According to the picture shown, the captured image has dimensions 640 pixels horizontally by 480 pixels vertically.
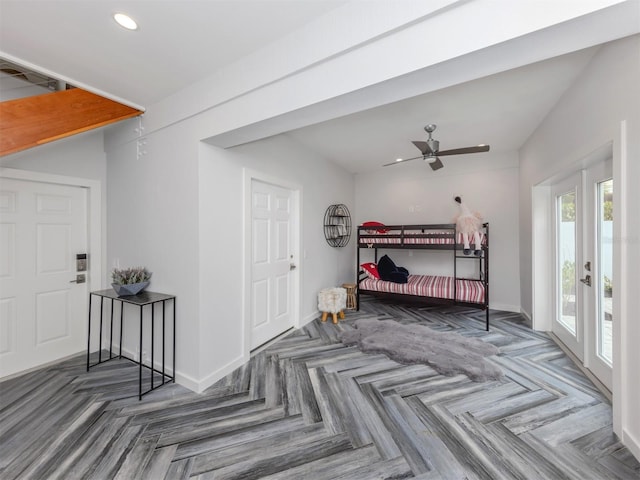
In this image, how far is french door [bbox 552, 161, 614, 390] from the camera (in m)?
2.13

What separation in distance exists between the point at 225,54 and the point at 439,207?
4.13 metres

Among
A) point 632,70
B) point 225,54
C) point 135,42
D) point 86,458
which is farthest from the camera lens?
point 225,54

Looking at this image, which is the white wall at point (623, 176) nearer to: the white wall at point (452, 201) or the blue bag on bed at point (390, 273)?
the white wall at point (452, 201)

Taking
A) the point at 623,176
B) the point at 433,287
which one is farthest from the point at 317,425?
the point at 433,287

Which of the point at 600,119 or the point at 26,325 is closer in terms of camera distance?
the point at 600,119

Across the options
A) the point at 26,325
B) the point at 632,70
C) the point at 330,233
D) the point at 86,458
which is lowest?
the point at 86,458

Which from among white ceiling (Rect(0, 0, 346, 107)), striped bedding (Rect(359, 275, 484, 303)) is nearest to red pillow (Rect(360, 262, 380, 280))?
striped bedding (Rect(359, 275, 484, 303))

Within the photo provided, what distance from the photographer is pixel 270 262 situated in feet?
10.6

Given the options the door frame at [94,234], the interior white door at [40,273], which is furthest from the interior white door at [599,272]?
the interior white door at [40,273]

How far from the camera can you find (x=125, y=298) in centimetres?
230

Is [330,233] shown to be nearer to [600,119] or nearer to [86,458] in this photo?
[600,119]

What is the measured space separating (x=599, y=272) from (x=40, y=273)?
5.18 m

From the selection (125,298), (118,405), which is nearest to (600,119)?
(125,298)

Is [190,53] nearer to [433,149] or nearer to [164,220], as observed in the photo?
[164,220]
